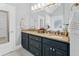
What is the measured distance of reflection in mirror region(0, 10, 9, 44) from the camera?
163 centimetres

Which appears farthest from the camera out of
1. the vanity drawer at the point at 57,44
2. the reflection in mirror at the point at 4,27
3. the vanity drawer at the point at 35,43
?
the vanity drawer at the point at 35,43

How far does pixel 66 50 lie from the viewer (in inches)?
59.4

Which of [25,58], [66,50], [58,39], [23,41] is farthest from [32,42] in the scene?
[66,50]

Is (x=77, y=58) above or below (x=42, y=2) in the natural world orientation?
below

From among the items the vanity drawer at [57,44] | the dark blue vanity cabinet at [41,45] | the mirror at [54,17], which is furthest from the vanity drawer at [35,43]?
the mirror at [54,17]

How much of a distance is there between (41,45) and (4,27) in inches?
22.8

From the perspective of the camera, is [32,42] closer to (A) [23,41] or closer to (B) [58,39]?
(A) [23,41]

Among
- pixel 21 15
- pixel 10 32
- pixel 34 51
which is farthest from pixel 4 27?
pixel 34 51

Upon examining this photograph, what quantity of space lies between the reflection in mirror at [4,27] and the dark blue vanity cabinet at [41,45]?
0.77 feet

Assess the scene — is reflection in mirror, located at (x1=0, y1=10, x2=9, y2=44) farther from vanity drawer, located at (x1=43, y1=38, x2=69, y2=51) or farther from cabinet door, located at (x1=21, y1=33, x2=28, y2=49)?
vanity drawer, located at (x1=43, y1=38, x2=69, y2=51)

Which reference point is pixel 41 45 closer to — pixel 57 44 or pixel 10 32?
pixel 57 44

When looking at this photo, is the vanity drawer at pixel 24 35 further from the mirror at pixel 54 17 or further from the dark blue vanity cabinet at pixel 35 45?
the mirror at pixel 54 17

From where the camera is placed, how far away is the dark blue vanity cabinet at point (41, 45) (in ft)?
5.23

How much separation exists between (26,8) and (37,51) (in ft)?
2.09
